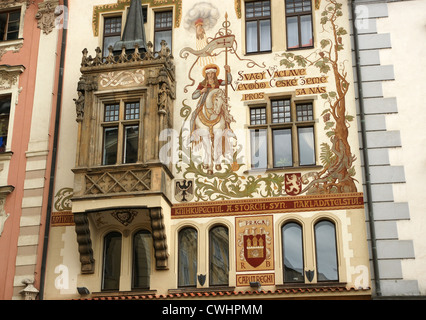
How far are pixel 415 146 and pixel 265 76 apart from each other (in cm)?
487

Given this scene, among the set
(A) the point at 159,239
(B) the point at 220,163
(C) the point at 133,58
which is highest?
(C) the point at 133,58

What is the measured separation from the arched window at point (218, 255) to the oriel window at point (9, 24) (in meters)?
9.83

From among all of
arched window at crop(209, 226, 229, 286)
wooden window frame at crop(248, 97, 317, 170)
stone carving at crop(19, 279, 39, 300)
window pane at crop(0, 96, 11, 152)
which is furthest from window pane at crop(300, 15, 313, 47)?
stone carving at crop(19, 279, 39, 300)

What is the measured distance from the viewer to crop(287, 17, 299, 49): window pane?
2259cm

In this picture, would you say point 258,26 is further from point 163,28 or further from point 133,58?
point 133,58

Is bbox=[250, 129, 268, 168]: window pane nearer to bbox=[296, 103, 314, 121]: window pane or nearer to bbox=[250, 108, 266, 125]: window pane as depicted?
bbox=[250, 108, 266, 125]: window pane

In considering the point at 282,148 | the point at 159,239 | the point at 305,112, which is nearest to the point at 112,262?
the point at 159,239

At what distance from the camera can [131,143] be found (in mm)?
21750

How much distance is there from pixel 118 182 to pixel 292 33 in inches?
279

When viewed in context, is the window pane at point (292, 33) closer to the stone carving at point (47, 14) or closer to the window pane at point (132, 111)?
the window pane at point (132, 111)

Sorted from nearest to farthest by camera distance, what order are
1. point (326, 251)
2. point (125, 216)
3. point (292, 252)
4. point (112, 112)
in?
point (326, 251) → point (292, 252) → point (125, 216) → point (112, 112)

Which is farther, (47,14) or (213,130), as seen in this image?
(47,14)

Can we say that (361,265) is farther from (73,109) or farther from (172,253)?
(73,109)

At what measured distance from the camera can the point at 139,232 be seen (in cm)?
2122
